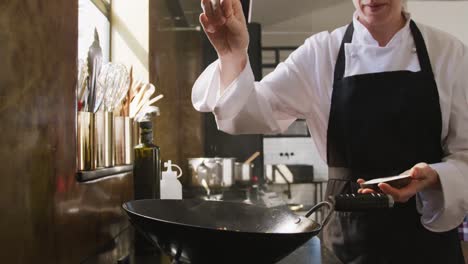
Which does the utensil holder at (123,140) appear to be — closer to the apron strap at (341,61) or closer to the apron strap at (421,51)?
the apron strap at (341,61)

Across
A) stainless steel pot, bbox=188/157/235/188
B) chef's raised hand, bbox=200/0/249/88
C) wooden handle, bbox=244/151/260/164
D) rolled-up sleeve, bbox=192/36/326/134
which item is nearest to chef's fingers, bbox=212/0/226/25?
chef's raised hand, bbox=200/0/249/88

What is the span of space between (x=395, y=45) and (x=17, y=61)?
100 centimetres

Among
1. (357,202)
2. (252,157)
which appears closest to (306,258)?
(357,202)

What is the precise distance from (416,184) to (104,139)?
30.7 inches

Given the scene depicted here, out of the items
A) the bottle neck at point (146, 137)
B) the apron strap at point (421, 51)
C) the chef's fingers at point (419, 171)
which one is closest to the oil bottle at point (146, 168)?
the bottle neck at point (146, 137)

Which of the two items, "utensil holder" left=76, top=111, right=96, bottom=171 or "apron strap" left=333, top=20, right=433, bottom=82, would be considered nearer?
"utensil holder" left=76, top=111, right=96, bottom=171

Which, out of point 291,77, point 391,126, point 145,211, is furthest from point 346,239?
point 145,211

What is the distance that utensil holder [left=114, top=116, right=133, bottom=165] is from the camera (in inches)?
45.8

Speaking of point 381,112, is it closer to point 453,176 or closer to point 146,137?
point 453,176

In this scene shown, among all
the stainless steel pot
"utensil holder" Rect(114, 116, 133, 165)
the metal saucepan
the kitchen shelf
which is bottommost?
the stainless steel pot

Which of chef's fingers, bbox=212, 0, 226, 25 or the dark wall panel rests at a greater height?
chef's fingers, bbox=212, 0, 226, 25

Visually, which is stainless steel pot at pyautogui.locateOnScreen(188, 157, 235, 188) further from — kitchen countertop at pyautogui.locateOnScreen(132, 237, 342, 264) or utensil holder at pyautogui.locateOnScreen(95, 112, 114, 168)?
kitchen countertop at pyautogui.locateOnScreen(132, 237, 342, 264)

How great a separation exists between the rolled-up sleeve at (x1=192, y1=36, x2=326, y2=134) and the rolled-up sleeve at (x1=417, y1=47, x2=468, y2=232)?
399 mm

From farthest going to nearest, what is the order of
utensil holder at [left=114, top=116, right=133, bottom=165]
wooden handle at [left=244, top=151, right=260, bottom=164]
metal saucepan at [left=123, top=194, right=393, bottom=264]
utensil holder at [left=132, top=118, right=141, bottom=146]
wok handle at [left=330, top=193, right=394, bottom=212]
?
wooden handle at [left=244, top=151, right=260, bottom=164], utensil holder at [left=132, top=118, right=141, bottom=146], utensil holder at [left=114, top=116, right=133, bottom=165], wok handle at [left=330, top=193, right=394, bottom=212], metal saucepan at [left=123, top=194, right=393, bottom=264]
